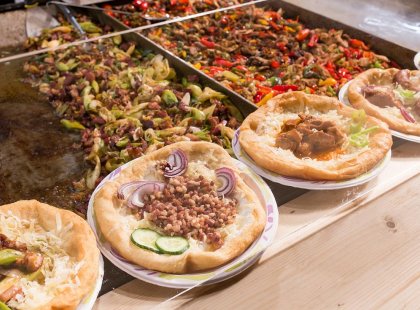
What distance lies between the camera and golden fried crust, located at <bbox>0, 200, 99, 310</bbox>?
1.74 metres

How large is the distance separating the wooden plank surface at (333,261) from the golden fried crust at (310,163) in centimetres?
12

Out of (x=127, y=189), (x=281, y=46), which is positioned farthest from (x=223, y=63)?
(x=127, y=189)

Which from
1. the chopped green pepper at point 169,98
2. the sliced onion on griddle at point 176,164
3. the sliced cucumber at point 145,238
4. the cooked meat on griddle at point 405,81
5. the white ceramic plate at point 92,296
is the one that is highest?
the cooked meat on griddle at point 405,81

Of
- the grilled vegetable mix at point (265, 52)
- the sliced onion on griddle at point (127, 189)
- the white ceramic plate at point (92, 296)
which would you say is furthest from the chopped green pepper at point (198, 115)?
the white ceramic plate at point (92, 296)

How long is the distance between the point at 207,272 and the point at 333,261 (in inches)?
30.1

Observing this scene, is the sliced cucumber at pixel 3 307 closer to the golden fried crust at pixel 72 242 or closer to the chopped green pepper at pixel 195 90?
the golden fried crust at pixel 72 242

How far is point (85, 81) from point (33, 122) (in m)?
0.88

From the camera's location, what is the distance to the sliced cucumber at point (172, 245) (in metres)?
2.00

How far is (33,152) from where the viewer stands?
10.1 feet

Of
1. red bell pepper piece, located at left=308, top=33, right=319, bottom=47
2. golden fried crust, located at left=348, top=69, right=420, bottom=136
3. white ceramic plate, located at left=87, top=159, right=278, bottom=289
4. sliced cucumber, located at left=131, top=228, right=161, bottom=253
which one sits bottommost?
white ceramic plate, located at left=87, top=159, right=278, bottom=289

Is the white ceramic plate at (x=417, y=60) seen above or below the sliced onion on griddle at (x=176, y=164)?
above

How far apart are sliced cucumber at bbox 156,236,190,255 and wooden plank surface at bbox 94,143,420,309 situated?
162 millimetres

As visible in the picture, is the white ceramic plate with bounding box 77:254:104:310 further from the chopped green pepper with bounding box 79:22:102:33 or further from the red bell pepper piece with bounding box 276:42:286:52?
the chopped green pepper with bounding box 79:22:102:33

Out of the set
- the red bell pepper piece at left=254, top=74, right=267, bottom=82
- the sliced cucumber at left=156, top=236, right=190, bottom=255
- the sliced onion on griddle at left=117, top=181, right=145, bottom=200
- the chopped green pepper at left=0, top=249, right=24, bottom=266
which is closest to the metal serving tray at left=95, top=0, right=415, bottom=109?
the red bell pepper piece at left=254, top=74, right=267, bottom=82
